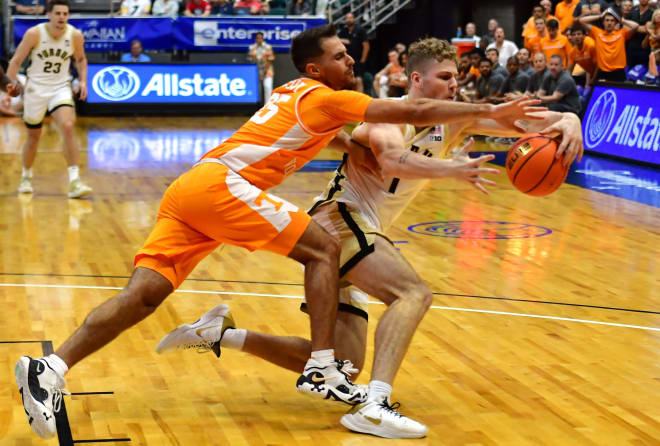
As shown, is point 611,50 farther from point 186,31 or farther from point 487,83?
point 186,31

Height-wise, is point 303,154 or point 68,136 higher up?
point 303,154

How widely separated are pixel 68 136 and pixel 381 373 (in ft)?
23.7

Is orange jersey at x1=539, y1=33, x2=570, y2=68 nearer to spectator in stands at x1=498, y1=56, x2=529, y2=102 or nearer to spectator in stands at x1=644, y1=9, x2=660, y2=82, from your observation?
spectator in stands at x1=498, y1=56, x2=529, y2=102

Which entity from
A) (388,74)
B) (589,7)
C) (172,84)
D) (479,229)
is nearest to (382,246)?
(479,229)

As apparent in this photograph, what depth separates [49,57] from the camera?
10438 millimetres

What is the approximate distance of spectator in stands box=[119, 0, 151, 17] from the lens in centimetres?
2270

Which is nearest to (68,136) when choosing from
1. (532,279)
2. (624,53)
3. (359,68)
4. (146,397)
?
(532,279)

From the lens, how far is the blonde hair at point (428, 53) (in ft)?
14.8

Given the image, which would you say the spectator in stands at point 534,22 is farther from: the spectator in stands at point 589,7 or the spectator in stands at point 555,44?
the spectator in stands at point 555,44

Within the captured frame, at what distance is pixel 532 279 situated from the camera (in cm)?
700

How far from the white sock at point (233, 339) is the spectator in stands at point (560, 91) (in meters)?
11.3

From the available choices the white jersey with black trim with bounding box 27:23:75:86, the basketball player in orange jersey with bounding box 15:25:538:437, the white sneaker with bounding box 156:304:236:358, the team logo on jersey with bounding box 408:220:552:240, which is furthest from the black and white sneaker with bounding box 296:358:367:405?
the white jersey with black trim with bounding box 27:23:75:86

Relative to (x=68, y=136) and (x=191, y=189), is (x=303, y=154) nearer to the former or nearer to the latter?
(x=191, y=189)

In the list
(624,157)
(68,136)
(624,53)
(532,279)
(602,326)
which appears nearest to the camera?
(602,326)
